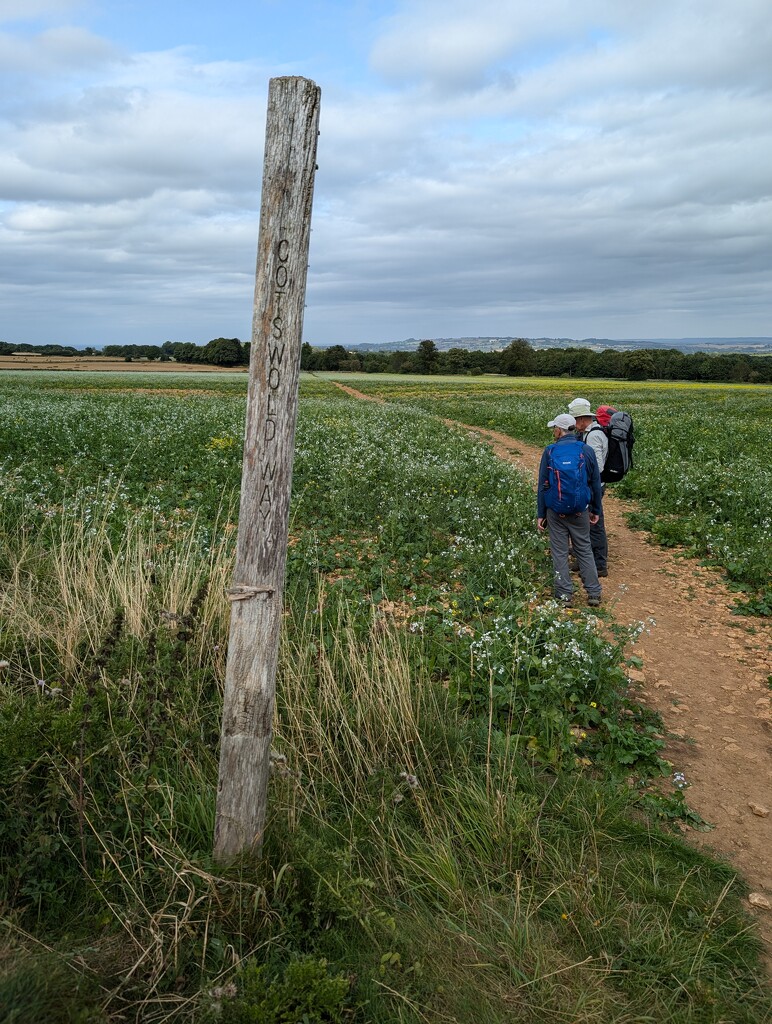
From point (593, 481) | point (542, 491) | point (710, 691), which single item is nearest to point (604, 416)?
point (593, 481)

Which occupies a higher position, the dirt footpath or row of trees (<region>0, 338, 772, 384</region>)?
row of trees (<region>0, 338, 772, 384</region>)

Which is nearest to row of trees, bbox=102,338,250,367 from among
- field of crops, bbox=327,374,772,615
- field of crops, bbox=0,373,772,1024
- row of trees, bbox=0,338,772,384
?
row of trees, bbox=0,338,772,384

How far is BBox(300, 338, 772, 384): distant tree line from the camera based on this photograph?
74500 millimetres

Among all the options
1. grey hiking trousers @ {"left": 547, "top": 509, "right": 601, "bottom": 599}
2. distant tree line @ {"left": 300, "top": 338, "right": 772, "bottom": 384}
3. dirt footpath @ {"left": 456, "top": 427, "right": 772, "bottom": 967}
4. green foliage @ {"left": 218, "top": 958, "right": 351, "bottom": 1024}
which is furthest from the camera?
distant tree line @ {"left": 300, "top": 338, "right": 772, "bottom": 384}

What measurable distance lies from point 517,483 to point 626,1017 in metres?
10.6

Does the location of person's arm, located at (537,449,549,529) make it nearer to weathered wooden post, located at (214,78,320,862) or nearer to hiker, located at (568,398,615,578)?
hiker, located at (568,398,615,578)

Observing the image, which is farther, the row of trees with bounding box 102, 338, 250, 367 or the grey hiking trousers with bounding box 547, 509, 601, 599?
the row of trees with bounding box 102, 338, 250, 367

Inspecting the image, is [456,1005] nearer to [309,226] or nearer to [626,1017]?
[626,1017]

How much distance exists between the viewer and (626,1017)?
9.06 ft

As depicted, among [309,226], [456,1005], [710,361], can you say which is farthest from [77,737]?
[710,361]

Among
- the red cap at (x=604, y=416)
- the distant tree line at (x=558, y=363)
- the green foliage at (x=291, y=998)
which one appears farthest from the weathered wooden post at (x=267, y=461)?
the distant tree line at (x=558, y=363)

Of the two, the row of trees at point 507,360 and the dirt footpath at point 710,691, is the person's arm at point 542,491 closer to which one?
the dirt footpath at point 710,691

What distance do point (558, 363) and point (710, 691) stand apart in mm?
81258

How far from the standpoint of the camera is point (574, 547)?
809 cm
